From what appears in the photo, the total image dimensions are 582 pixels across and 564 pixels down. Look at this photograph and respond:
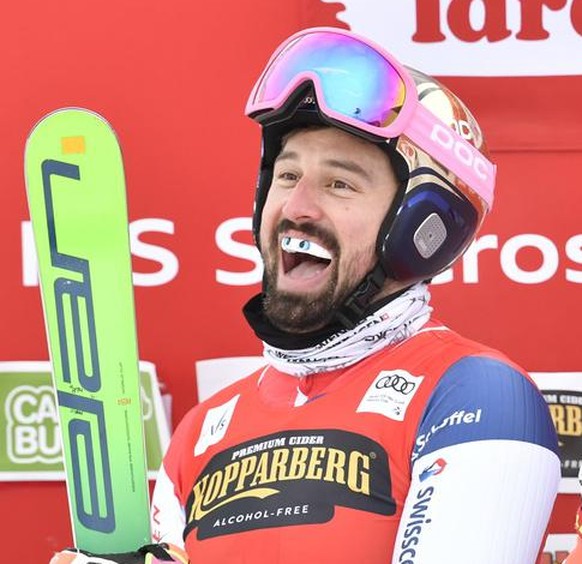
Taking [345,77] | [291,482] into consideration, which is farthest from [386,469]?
[345,77]

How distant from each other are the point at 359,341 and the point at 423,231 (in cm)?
22

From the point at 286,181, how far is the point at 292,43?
0.25 m

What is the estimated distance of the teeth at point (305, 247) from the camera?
2447mm

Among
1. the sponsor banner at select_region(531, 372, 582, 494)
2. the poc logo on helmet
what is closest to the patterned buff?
the poc logo on helmet

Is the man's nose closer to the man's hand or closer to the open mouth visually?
the open mouth

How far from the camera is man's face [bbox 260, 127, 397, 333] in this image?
245 centimetres

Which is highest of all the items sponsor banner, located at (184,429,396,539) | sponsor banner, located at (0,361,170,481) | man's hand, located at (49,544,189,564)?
sponsor banner, located at (184,429,396,539)

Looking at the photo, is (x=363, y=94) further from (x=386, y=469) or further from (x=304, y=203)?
(x=386, y=469)

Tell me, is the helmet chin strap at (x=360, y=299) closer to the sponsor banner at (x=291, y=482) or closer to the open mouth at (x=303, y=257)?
the open mouth at (x=303, y=257)

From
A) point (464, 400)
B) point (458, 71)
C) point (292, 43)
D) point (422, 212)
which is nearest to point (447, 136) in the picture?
point (422, 212)

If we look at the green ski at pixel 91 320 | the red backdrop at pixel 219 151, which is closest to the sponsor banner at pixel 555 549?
the red backdrop at pixel 219 151

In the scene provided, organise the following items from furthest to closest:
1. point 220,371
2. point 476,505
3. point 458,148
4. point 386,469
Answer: point 220,371 < point 458,148 < point 386,469 < point 476,505

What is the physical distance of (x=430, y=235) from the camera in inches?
98.7

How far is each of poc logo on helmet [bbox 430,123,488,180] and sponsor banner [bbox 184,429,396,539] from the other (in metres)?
Result: 0.53
